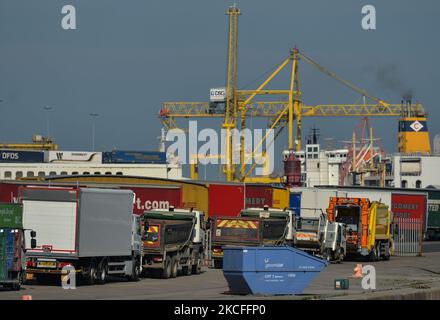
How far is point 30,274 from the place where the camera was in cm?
3759

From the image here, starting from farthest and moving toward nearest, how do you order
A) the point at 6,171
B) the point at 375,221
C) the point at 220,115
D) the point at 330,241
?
the point at 220,115 < the point at 6,171 < the point at 375,221 < the point at 330,241

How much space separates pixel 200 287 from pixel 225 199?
26.0 m

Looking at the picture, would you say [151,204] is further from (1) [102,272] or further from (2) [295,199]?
(1) [102,272]

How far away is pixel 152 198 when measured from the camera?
186 feet

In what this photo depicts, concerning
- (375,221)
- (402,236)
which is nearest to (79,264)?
(375,221)

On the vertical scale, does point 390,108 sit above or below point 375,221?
above

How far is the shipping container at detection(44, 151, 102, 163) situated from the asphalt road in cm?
10464

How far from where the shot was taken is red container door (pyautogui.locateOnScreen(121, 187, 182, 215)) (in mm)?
56594

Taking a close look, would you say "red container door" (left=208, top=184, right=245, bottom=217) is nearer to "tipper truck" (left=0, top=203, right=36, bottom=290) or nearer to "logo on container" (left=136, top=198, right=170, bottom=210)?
"logo on container" (left=136, top=198, right=170, bottom=210)

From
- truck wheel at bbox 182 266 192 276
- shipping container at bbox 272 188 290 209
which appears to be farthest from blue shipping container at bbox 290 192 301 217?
truck wheel at bbox 182 266 192 276

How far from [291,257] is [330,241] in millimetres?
22377
